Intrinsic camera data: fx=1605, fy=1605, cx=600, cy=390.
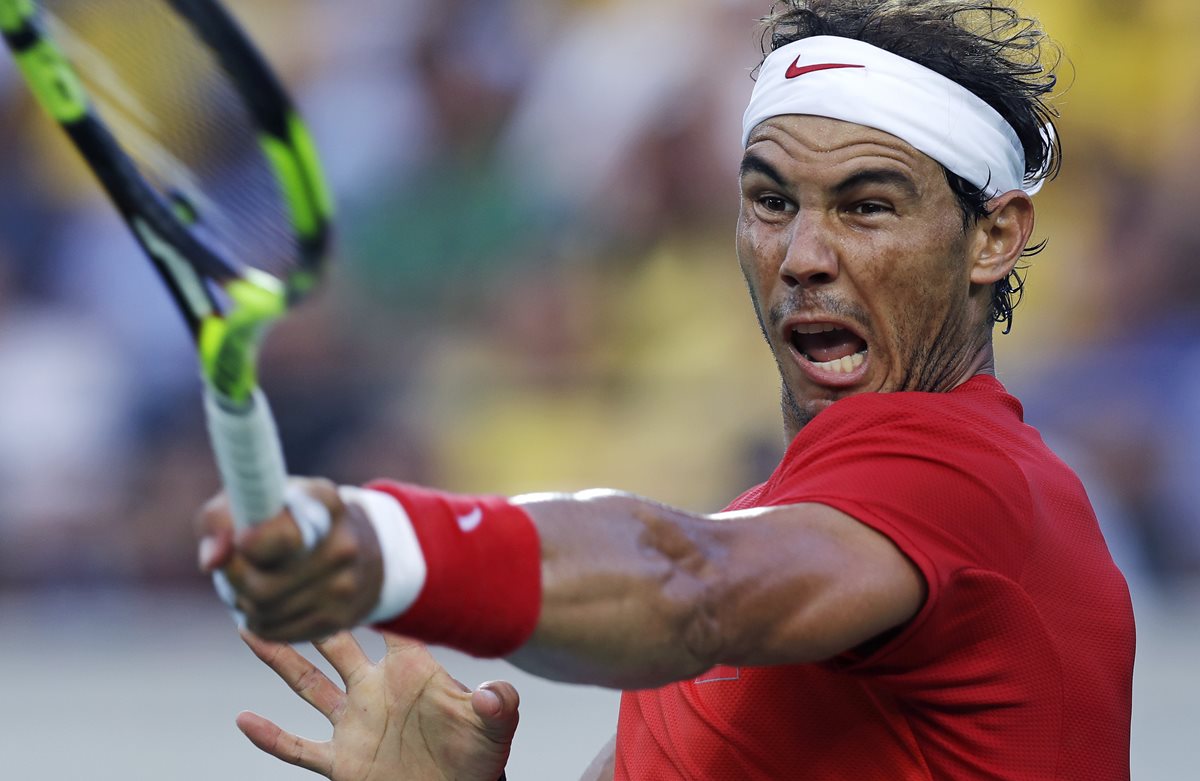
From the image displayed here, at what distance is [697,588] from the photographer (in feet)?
6.02

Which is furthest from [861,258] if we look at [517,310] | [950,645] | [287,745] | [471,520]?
[517,310]

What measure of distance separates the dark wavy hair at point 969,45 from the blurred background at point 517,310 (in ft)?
14.5

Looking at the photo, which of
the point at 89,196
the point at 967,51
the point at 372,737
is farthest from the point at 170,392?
the point at 967,51

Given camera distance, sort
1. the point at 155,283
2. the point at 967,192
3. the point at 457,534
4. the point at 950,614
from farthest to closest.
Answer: the point at 155,283
the point at 967,192
the point at 950,614
the point at 457,534

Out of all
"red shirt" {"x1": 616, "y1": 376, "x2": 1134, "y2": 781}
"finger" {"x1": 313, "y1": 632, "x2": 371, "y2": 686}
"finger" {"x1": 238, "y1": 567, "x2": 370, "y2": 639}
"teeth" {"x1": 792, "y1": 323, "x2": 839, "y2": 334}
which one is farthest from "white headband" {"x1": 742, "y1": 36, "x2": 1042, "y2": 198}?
"finger" {"x1": 238, "y1": 567, "x2": 370, "y2": 639}

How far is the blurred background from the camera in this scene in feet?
24.0

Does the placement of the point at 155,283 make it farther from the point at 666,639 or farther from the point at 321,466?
the point at 666,639

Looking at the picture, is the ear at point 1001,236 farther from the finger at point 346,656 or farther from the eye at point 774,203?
the finger at point 346,656

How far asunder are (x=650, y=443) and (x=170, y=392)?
2.31 meters

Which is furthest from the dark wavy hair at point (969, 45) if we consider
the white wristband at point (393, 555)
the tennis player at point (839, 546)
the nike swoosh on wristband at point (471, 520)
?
the white wristband at point (393, 555)

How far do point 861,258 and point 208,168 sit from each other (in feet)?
4.03

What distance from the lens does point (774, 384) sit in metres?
7.67

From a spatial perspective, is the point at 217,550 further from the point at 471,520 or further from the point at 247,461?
the point at 471,520

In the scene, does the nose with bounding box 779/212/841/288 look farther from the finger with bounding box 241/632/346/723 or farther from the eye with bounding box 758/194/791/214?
the finger with bounding box 241/632/346/723
